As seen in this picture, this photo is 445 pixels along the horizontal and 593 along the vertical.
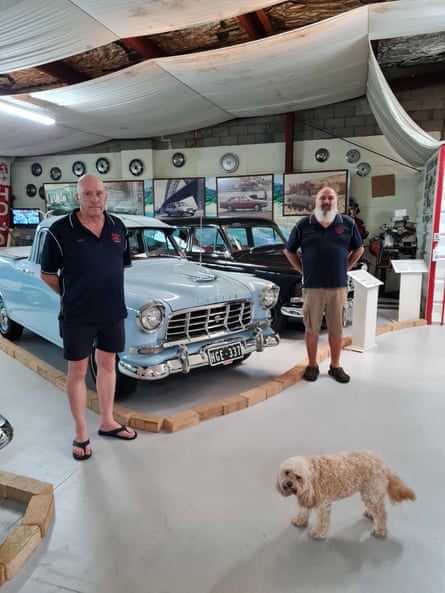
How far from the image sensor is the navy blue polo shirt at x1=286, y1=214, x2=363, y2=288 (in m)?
3.64

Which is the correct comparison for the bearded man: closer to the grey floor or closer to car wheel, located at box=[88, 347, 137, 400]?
the grey floor

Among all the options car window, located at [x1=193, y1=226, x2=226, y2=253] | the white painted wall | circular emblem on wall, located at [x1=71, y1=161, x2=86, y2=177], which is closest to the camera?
car window, located at [x1=193, y1=226, x2=226, y2=253]

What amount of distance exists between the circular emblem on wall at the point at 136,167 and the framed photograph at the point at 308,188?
3778 mm

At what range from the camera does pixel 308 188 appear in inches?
360

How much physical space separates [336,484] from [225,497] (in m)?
0.61

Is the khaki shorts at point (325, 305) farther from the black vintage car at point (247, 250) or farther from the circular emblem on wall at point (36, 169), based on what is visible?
the circular emblem on wall at point (36, 169)

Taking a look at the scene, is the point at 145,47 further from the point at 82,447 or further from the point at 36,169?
the point at 36,169

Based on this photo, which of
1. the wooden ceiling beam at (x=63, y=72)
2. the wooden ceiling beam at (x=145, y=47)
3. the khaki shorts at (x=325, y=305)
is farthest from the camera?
the wooden ceiling beam at (x=63, y=72)

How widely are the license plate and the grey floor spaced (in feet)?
1.22

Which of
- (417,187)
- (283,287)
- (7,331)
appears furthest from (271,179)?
(7,331)

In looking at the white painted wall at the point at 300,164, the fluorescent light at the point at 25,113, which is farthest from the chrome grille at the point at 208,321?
the fluorescent light at the point at 25,113

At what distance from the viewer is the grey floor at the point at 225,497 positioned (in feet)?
5.63

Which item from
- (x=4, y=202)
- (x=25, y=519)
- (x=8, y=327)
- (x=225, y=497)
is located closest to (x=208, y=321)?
(x=225, y=497)

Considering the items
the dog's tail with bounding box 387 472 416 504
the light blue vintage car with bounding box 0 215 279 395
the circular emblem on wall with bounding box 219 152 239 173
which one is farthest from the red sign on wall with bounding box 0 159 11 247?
the dog's tail with bounding box 387 472 416 504
